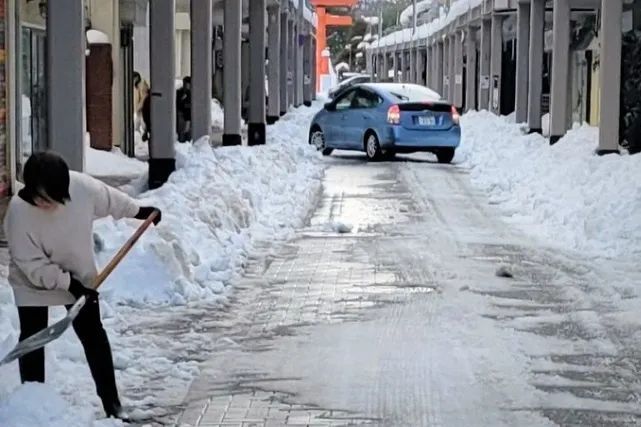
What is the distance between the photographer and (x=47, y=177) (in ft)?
20.6

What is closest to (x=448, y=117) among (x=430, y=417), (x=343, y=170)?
(x=343, y=170)

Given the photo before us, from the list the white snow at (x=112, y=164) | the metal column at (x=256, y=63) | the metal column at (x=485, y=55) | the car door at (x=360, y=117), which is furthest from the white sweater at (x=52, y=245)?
the metal column at (x=485, y=55)

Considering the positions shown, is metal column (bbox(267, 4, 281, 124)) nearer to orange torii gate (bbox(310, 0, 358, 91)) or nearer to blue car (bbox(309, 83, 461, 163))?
blue car (bbox(309, 83, 461, 163))

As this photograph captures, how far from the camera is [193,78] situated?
20656 mm

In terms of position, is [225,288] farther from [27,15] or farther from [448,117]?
[448,117]

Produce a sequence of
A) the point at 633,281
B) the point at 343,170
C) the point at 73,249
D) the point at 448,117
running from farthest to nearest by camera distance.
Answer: the point at 448,117
the point at 343,170
the point at 633,281
the point at 73,249

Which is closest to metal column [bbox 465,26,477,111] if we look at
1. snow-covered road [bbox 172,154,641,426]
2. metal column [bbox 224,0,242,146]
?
metal column [bbox 224,0,242,146]

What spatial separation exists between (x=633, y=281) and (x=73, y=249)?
6301 mm

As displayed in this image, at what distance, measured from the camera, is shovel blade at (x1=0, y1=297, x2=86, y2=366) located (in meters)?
6.33

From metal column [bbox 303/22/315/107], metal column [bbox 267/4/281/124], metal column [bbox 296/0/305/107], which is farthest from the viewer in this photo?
metal column [bbox 303/22/315/107]

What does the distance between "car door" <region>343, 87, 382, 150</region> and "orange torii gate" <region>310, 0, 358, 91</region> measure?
152ft

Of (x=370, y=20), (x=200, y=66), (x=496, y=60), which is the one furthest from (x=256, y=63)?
(x=370, y=20)

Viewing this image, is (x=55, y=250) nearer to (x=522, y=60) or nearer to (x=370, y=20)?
(x=522, y=60)

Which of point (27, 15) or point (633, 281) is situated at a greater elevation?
point (27, 15)
